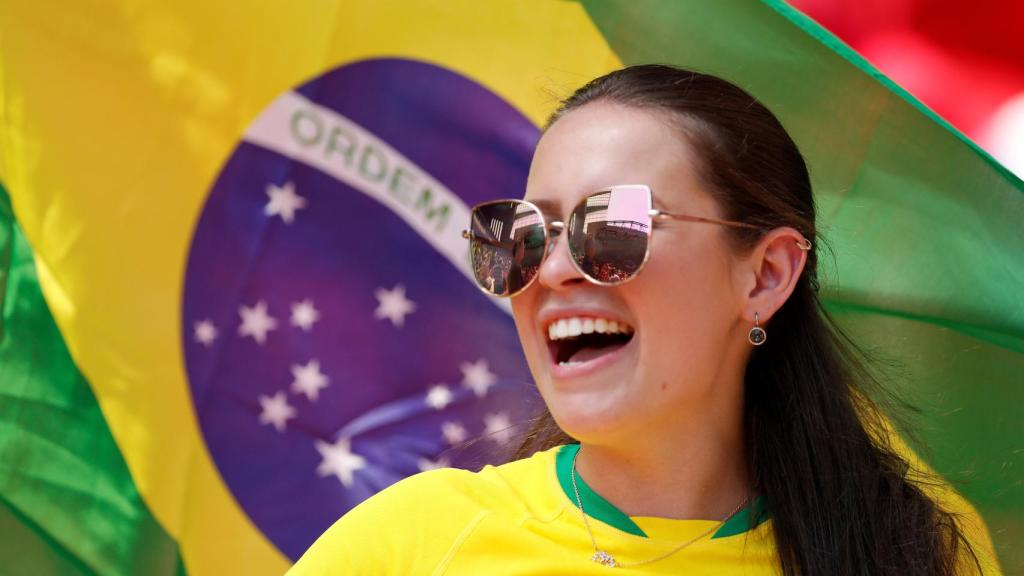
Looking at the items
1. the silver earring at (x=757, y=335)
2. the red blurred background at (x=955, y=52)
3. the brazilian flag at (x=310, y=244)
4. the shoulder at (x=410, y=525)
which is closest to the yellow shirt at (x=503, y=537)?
the shoulder at (x=410, y=525)

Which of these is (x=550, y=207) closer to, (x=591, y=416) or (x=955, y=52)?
(x=591, y=416)

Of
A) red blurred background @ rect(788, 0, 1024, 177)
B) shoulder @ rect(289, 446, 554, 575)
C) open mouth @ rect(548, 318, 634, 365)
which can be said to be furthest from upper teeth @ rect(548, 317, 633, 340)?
red blurred background @ rect(788, 0, 1024, 177)

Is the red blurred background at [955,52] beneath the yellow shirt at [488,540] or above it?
above

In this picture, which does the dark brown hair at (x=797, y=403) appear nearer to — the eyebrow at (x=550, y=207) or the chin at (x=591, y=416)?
the eyebrow at (x=550, y=207)

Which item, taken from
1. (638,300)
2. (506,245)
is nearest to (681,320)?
(638,300)

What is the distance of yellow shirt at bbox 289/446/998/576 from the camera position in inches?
69.7

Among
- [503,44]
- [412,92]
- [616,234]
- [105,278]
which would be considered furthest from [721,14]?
[105,278]

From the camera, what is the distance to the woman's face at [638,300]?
5.74 ft

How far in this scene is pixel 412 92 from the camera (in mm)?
2723

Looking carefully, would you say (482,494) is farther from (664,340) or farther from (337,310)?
(337,310)

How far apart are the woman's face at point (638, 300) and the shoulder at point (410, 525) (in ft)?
0.74

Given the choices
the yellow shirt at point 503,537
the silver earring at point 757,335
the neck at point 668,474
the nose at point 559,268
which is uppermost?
the nose at point 559,268

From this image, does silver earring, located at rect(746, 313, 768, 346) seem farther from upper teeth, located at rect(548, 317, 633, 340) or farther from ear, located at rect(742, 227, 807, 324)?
upper teeth, located at rect(548, 317, 633, 340)

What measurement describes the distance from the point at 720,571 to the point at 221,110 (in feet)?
5.28
